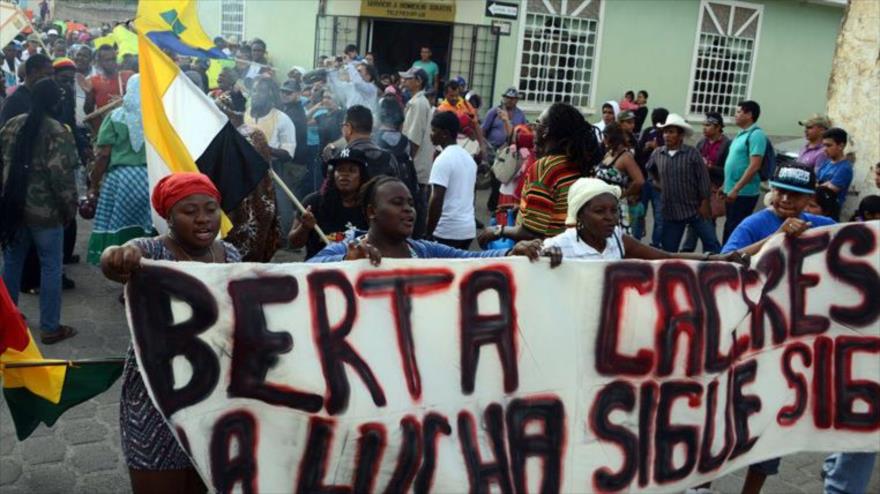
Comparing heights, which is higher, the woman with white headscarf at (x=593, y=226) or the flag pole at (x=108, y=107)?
the flag pole at (x=108, y=107)

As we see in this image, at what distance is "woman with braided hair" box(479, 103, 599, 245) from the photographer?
4.79 m

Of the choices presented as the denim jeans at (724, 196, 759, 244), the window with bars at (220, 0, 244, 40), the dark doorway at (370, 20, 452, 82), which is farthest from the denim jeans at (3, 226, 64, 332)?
the window with bars at (220, 0, 244, 40)

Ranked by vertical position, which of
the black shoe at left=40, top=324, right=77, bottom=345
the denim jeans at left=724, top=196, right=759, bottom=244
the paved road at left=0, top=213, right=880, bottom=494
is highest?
the denim jeans at left=724, top=196, right=759, bottom=244

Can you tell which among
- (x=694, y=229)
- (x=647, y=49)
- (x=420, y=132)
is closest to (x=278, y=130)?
(x=420, y=132)

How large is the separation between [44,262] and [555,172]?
Result: 11.3 feet

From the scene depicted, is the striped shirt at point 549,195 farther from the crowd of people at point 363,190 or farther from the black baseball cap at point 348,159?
the black baseball cap at point 348,159

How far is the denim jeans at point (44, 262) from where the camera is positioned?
575 centimetres

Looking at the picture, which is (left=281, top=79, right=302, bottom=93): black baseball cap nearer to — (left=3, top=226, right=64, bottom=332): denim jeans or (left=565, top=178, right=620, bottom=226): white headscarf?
(left=3, top=226, right=64, bottom=332): denim jeans

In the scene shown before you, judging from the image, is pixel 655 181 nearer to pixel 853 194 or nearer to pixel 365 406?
pixel 853 194

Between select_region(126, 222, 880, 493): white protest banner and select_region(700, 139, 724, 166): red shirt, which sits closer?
select_region(126, 222, 880, 493): white protest banner

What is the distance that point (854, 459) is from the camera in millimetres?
4051

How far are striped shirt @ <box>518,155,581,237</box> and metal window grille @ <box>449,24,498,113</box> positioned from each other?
12.1 m

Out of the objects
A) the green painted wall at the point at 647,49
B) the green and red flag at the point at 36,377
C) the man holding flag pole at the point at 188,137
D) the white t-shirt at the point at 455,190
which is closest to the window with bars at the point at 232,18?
the green painted wall at the point at 647,49

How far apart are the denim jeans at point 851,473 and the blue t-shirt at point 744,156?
16.5 ft
